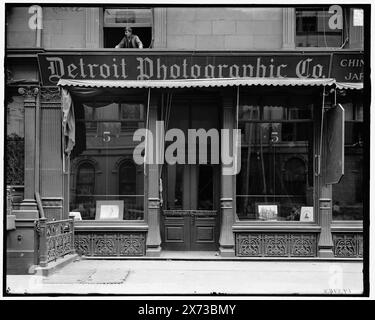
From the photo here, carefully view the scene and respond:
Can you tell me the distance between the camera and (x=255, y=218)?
13.6 metres

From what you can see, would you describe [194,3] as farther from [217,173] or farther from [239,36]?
[217,173]

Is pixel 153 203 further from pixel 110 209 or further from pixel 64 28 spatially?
pixel 64 28

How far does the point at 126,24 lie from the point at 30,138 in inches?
138

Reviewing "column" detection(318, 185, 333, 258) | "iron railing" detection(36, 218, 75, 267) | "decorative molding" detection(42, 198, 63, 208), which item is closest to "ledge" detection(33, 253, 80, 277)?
"iron railing" detection(36, 218, 75, 267)

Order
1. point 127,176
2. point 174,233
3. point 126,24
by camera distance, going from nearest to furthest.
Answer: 1. point 126,24
2. point 127,176
3. point 174,233

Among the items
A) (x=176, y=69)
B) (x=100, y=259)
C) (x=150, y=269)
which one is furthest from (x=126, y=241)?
(x=176, y=69)

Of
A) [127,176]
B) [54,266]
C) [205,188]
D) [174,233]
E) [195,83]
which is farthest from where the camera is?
[205,188]

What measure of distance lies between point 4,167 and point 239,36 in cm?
681

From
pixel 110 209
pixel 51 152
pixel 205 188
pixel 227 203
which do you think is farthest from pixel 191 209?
pixel 51 152

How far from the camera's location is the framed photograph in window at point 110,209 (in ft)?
45.0

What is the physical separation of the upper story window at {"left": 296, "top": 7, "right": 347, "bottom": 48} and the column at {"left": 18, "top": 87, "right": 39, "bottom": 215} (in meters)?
6.33

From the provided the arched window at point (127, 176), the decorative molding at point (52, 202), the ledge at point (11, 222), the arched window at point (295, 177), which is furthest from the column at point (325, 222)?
the ledge at point (11, 222)

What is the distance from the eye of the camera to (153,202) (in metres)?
13.5

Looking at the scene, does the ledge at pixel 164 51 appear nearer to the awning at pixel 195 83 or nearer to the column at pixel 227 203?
the awning at pixel 195 83
